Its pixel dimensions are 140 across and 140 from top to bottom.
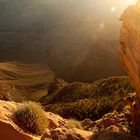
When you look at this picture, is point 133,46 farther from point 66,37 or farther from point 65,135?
point 66,37

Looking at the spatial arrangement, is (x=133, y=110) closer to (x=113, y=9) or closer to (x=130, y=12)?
(x=130, y=12)

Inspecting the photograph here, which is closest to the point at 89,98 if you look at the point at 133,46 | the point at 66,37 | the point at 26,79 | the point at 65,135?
the point at 133,46

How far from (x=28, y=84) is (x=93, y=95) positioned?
45.0 m

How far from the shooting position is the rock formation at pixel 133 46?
41.7ft

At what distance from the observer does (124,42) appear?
46.0ft

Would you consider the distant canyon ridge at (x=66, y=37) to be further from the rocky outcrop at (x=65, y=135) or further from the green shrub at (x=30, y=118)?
the rocky outcrop at (x=65, y=135)

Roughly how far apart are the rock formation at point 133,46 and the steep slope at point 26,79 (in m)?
64.0

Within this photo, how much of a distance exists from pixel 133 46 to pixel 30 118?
3.88m

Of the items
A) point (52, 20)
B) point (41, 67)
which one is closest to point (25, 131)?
point (41, 67)

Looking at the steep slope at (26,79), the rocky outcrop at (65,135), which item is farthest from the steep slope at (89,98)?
the steep slope at (26,79)

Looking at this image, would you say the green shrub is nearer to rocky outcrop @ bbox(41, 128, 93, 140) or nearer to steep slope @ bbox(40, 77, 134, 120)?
rocky outcrop @ bbox(41, 128, 93, 140)

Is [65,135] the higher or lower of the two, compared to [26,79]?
lower

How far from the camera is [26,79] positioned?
100 metres

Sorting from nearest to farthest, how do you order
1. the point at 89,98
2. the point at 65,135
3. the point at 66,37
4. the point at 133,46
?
the point at 65,135
the point at 133,46
the point at 89,98
the point at 66,37
